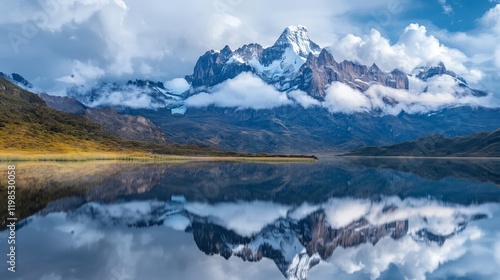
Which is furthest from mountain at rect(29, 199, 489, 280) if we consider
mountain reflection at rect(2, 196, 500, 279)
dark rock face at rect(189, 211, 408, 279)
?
mountain reflection at rect(2, 196, 500, 279)

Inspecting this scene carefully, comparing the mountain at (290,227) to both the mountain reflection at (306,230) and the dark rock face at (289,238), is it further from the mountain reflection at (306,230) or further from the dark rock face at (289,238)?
the mountain reflection at (306,230)

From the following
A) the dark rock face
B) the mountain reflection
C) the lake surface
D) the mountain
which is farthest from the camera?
the mountain

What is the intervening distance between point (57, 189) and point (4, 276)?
56724 millimetres

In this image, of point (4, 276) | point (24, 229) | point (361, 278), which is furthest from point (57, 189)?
point (361, 278)

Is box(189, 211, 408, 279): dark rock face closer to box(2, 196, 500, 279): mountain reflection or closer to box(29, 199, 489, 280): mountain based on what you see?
box(29, 199, 489, 280): mountain

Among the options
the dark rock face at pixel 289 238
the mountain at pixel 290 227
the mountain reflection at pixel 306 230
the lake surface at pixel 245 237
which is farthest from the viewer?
the mountain at pixel 290 227

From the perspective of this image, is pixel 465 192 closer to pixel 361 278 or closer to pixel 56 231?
pixel 361 278

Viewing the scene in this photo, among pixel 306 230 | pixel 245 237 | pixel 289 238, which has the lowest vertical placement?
pixel 289 238

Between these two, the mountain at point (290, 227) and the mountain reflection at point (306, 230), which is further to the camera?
the mountain at point (290, 227)

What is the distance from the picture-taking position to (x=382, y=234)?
53.4m

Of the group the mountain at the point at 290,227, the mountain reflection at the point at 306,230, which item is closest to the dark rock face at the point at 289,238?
the mountain at the point at 290,227

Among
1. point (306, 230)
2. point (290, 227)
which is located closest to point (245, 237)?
point (306, 230)

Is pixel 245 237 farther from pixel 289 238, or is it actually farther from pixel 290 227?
pixel 290 227

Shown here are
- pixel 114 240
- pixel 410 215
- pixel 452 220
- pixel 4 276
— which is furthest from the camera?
pixel 410 215
